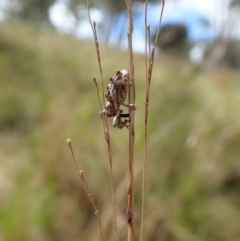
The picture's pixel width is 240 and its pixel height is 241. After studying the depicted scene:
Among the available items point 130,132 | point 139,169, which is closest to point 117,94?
point 130,132

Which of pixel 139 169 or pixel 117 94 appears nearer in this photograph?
pixel 117 94

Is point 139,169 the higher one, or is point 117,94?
point 139,169

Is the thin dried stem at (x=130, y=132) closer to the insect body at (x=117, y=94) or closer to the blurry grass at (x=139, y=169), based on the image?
the insect body at (x=117, y=94)

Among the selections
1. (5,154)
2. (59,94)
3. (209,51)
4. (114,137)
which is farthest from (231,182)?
(209,51)

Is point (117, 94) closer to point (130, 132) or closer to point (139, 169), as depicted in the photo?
point (130, 132)

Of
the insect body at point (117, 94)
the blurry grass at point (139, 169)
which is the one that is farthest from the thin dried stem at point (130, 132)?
the blurry grass at point (139, 169)

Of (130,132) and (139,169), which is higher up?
(139,169)
